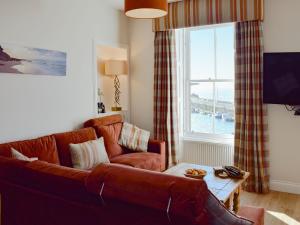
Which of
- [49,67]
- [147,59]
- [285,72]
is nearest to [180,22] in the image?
[147,59]

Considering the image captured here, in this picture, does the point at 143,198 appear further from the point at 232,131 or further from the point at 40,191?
the point at 232,131

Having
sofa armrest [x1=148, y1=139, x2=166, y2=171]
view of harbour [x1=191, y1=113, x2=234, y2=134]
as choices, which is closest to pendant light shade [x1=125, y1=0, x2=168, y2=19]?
sofa armrest [x1=148, y1=139, x2=166, y2=171]

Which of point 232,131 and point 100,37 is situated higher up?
point 100,37

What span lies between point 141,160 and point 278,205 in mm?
1809

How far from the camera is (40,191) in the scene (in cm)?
223

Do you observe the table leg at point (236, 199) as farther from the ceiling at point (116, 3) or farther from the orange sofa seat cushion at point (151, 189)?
the ceiling at point (116, 3)

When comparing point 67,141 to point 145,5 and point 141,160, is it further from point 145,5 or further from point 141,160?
point 145,5

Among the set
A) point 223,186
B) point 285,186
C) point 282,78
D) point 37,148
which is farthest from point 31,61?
point 285,186

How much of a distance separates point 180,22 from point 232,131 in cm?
189

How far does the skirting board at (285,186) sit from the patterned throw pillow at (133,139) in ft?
6.26

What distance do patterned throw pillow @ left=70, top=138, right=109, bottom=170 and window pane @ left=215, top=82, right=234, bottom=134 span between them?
1.96m

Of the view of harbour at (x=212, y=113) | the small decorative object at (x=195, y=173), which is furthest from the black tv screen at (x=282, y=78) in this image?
the small decorative object at (x=195, y=173)

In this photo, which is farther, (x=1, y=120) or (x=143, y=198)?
(x=1, y=120)

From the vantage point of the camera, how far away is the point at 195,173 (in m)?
3.39
